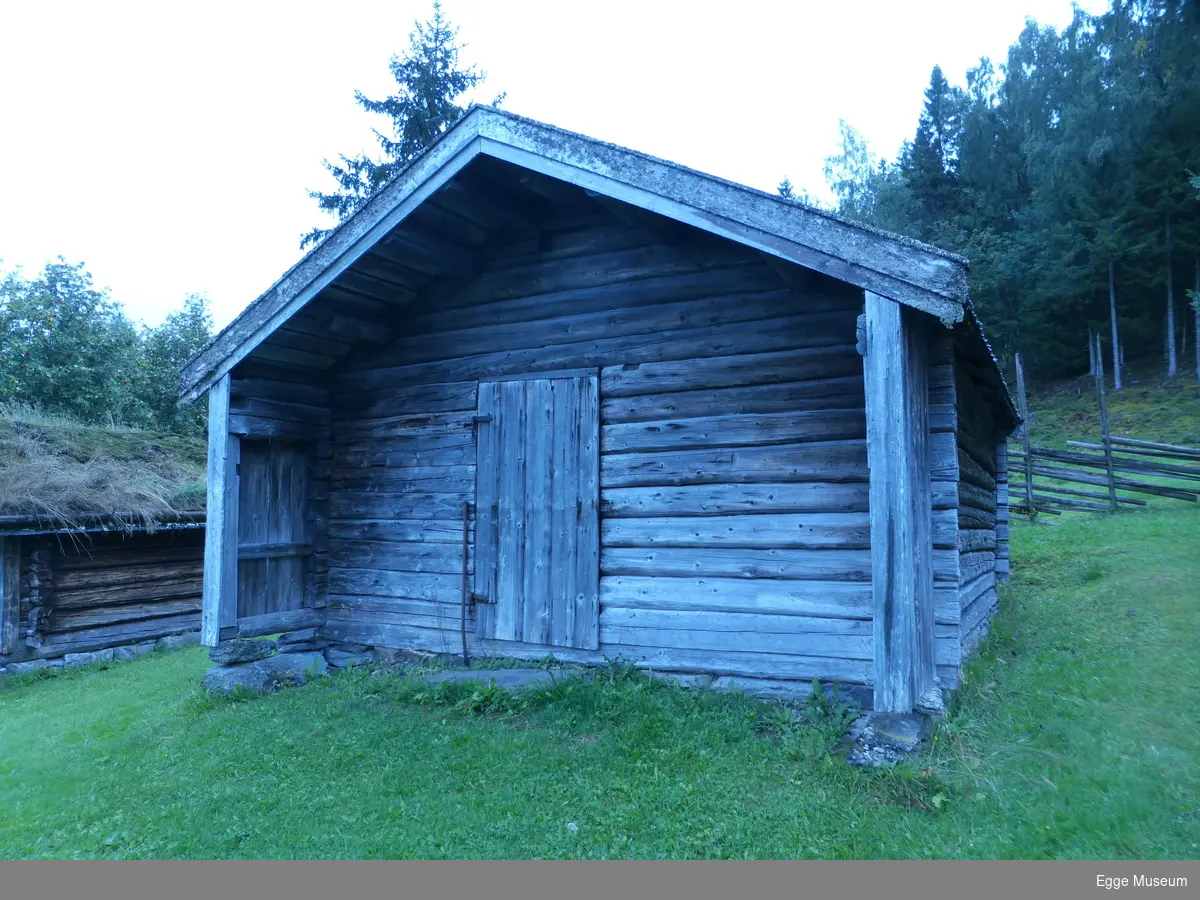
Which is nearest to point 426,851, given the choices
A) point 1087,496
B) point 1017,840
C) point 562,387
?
point 1017,840

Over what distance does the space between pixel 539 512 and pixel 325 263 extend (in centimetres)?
309

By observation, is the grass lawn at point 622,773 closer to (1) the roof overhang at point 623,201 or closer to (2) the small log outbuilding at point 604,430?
(2) the small log outbuilding at point 604,430

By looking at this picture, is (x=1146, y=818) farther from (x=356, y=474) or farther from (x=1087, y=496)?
(x=1087, y=496)

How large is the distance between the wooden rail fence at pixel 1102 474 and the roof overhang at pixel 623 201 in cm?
1338

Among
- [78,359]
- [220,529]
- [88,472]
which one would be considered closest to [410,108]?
[78,359]

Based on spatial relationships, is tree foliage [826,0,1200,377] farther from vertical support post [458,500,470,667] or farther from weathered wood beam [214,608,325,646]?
weathered wood beam [214,608,325,646]

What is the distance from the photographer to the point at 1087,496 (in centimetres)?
1770

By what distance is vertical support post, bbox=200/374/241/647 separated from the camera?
7.30 m

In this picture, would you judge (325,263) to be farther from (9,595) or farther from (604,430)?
(9,595)

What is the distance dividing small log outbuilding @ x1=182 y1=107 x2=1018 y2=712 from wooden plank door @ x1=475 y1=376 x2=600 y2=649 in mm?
25

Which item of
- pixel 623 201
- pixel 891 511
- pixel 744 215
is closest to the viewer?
pixel 891 511

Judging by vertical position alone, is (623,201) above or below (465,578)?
above

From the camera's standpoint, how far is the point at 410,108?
2830cm

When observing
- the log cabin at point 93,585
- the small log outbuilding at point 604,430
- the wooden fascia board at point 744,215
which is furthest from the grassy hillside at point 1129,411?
the log cabin at point 93,585
